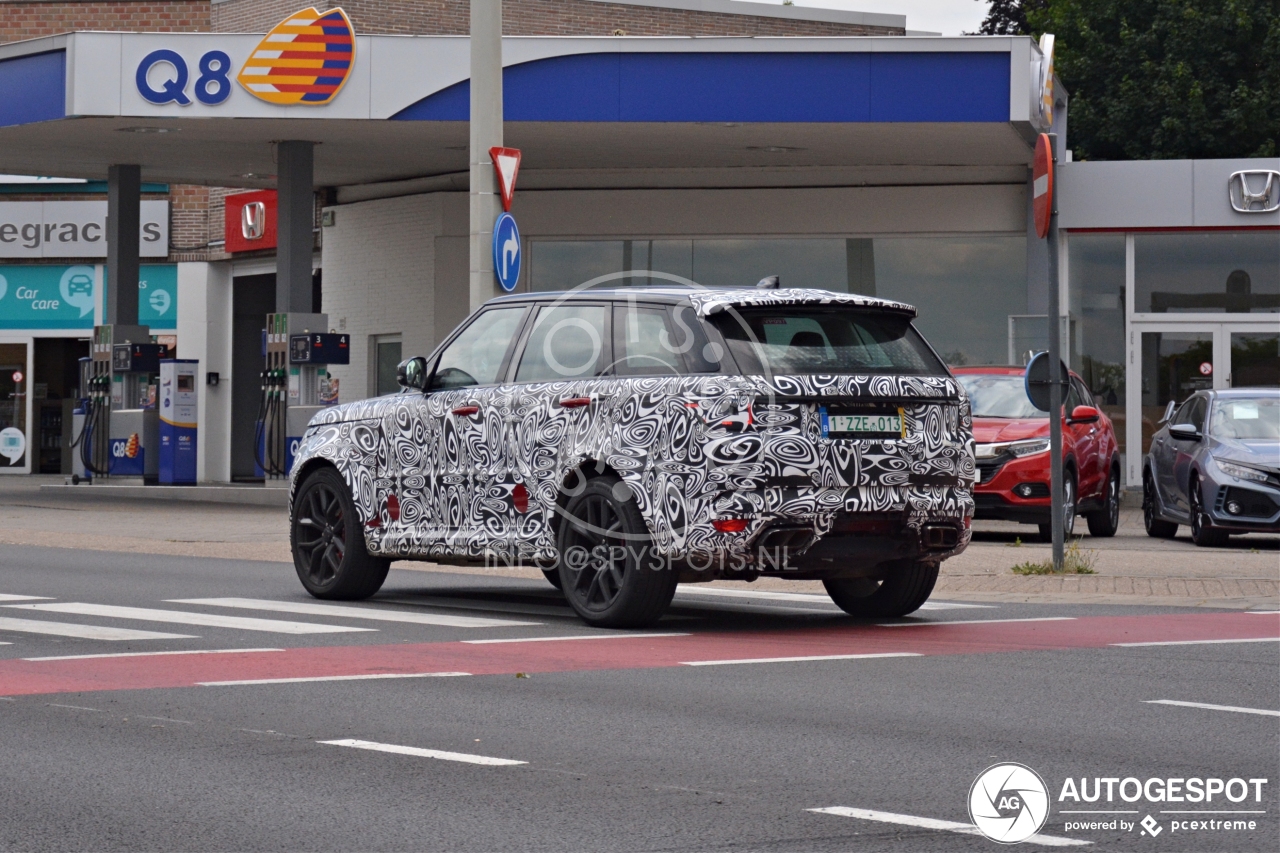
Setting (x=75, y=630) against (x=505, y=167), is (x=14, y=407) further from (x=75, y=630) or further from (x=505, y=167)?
(x=75, y=630)

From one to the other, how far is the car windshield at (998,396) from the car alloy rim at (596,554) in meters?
9.34

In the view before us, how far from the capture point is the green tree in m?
45.7

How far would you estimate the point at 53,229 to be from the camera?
1443 inches

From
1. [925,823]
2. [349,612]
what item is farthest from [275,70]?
[925,823]

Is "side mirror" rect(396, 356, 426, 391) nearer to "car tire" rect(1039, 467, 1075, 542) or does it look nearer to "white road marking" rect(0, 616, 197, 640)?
"white road marking" rect(0, 616, 197, 640)

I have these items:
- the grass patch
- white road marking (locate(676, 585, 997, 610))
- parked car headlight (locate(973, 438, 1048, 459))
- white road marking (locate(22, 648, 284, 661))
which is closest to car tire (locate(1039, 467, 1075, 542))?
parked car headlight (locate(973, 438, 1048, 459))

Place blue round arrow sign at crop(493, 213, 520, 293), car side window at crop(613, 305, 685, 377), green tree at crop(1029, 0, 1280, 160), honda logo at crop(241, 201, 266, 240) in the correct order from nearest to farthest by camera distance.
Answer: car side window at crop(613, 305, 685, 377), blue round arrow sign at crop(493, 213, 520, 293), honda logo at crop(241, 201, 266, 240), green tree at crop(1029, 0, 1280, 160)

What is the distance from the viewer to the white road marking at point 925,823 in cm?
542

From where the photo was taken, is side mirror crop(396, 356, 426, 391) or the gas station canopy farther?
the gas station canopy

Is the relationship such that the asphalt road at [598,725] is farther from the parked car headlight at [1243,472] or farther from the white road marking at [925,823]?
the parked car headlight at [1243,472]

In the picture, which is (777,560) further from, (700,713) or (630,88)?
(630,88)

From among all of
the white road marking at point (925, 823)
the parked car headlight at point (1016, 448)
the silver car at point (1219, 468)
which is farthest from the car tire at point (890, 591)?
the silver car at point (1219, 468)

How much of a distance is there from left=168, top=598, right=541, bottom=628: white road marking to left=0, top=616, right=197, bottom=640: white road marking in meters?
1.20

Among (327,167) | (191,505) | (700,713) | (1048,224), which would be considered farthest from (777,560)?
(327,167)
